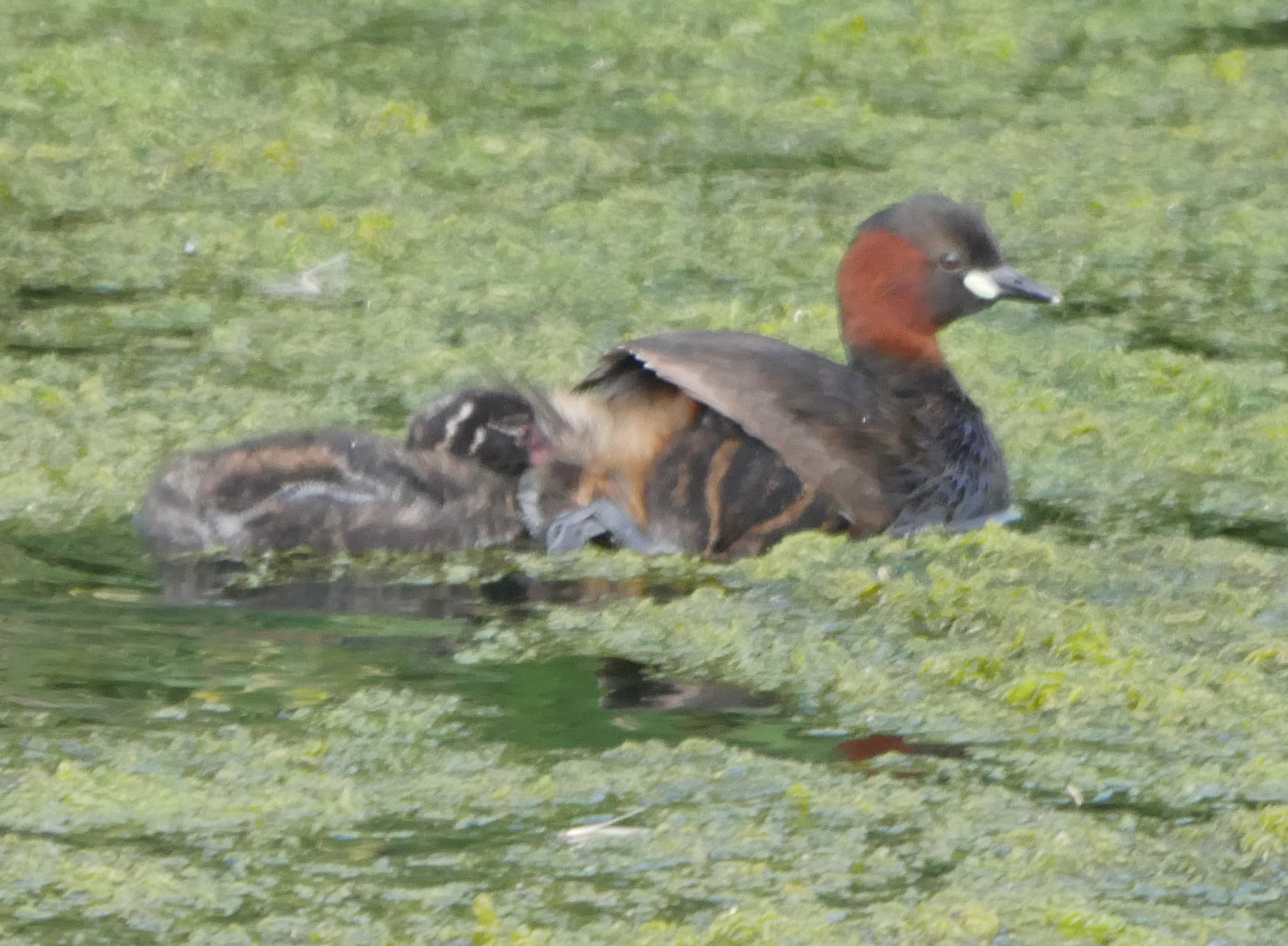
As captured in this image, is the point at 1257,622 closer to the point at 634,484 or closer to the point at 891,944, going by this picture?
the point at 634,484

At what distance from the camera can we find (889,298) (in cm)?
658

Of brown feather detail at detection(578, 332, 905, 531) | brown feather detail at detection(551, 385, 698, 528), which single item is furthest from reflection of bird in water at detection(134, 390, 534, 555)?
brown feather detail at detection(578, 332, 905, 531)

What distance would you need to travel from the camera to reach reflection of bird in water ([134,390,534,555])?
5672mm

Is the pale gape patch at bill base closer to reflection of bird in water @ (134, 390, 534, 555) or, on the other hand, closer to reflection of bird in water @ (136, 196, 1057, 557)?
reflection of bird in water @ (136, 196, 1057, 557)

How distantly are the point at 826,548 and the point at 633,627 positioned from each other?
0.71 meters

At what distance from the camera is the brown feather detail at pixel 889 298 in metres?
6.59

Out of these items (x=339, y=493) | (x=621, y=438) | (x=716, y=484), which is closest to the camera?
(x=339, y=493)

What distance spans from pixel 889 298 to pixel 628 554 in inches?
50.5

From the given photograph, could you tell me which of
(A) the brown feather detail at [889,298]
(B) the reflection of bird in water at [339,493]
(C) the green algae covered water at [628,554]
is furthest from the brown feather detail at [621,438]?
(A) the brown feather detail at [889,298]

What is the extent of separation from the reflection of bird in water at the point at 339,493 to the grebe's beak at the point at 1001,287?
4.66 ft

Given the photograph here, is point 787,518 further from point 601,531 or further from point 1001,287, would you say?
point 1001,287

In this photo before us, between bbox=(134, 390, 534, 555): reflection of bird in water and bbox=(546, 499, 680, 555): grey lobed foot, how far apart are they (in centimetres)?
17

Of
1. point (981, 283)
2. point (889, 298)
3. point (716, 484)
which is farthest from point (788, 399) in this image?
point (981, 283)

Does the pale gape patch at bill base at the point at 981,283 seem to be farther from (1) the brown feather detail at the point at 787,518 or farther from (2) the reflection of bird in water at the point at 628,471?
(1) the brown feather detail at the point at 787,518
